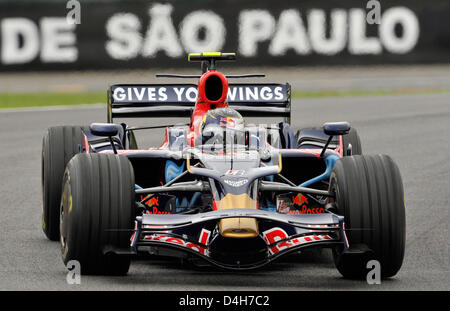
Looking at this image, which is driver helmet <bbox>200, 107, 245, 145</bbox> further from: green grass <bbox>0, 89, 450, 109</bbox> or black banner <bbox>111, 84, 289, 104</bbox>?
green grass <bbox>0, 89, 450, 109</bbox>

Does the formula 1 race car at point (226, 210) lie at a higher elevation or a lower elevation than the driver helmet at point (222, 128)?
lower

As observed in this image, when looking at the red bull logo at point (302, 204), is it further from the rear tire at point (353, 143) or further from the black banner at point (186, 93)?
the black banner at point (186, 93)

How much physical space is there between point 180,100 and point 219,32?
14402mm

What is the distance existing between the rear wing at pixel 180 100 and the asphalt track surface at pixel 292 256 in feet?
4.39

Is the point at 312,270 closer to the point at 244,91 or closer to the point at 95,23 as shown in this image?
the point at 244,91

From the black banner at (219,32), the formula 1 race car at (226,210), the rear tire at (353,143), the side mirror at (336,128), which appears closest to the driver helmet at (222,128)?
the formula 1 race car at (226,210)

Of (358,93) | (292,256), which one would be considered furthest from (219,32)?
(292,256)

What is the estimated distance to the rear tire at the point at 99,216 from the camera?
23.8 ft

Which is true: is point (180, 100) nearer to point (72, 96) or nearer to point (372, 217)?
point (372, 217)

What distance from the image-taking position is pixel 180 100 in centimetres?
1076

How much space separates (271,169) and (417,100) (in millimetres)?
16947

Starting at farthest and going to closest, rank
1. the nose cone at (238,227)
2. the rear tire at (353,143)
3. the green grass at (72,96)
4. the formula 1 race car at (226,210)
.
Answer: the green grass at (72,96) → the rear tire at (353,143) → the formula 1 race car at (226,210) → the nose cone at (238,227)

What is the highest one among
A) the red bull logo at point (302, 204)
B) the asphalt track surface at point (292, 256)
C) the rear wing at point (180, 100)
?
the rear wing at point (180, 100)

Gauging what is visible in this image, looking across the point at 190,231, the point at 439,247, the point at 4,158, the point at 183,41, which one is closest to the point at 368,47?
the point at 183,41
